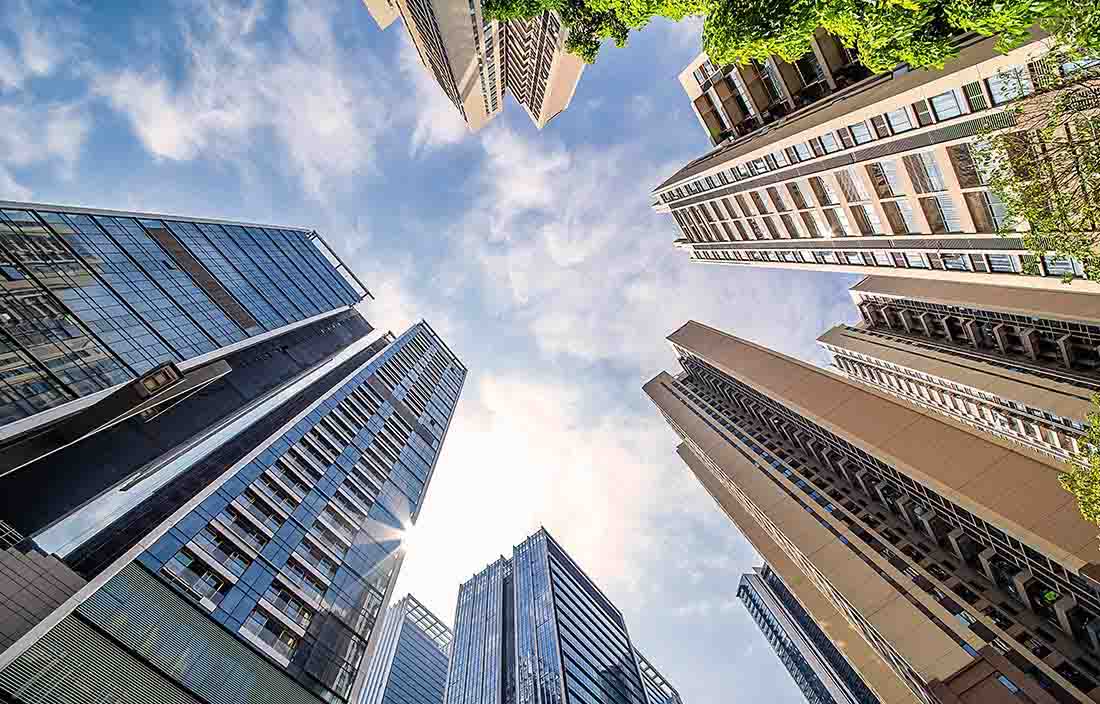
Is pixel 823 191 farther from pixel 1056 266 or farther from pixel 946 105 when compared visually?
pixel 1056 266

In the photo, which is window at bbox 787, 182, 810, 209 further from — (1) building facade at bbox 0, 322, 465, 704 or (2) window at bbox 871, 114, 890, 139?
(1) building facade at bbox 0, 322, 465, 704

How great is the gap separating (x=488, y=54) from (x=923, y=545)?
8019cm

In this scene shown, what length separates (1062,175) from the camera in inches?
408

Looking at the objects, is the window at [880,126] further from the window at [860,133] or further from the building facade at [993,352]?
the building facade at [993,352]

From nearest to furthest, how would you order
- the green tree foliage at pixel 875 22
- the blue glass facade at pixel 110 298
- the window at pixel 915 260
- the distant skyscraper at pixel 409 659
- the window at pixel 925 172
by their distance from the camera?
the green tree foliage at pixel 875 22
the window at pixel 925 172
the window at pixel 915 260
the blue glass facade at pixel 110 298
the distant skyscraper at pixel 409 659

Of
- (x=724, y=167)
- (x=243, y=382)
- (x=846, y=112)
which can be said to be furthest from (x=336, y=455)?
(x=846, y=112)

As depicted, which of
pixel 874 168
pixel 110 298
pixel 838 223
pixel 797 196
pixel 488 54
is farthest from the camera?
pixel 488 54

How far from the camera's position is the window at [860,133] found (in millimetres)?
24812

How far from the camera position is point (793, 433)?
58906 millimetres

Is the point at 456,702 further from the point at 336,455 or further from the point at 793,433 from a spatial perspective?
the point at 793,433

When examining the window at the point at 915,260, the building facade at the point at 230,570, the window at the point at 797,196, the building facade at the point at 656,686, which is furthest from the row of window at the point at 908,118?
the building facade at the point at 656,686

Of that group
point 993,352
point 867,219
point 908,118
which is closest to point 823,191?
point 867,219

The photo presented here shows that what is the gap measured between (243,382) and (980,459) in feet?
211

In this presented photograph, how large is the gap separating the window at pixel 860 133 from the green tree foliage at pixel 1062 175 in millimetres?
14820
